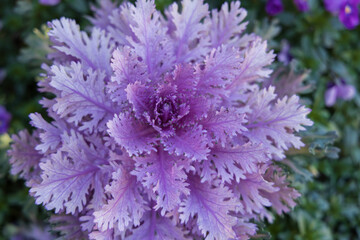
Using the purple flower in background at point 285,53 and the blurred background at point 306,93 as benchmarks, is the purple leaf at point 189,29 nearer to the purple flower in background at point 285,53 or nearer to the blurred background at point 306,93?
the blurred background at point 306,93

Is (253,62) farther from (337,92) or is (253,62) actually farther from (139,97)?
(337,92)

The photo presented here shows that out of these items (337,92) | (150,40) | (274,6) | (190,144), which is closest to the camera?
(190,144)

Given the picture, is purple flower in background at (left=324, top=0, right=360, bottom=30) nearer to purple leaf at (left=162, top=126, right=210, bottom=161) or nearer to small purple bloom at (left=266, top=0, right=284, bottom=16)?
small purple bloom at (left=266, top=0, right=284, bottom=16)

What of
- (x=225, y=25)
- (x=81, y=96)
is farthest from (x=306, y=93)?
(x=81, y=96)

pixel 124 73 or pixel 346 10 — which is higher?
pixel 124 73

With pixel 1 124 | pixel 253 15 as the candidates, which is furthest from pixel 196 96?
pixel 1 124

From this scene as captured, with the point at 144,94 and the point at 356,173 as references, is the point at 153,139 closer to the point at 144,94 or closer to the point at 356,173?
the point at 144,94

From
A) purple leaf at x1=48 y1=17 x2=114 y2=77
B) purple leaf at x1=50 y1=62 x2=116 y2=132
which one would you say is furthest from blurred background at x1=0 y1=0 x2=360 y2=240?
purple leaf at x1=50 y1=62 x2=116 y2=132
